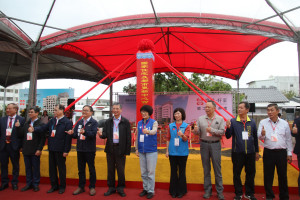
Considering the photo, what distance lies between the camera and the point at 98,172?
11.6 feet

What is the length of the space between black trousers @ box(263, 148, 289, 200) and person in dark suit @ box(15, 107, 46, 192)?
10.8 feet

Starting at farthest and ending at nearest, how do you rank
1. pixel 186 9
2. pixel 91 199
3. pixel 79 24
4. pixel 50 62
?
pixel 50 62
pixel 79 24
pixel 186 9
pixel 91 199

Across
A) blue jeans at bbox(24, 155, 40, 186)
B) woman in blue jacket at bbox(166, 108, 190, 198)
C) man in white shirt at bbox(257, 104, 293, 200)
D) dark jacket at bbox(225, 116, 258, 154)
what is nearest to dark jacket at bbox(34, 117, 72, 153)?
blue jeans at bbox(24, 155, 40, 186)

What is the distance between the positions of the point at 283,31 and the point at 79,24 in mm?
4559

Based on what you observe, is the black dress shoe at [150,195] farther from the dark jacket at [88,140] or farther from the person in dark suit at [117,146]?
the dark jacket at [88,140]

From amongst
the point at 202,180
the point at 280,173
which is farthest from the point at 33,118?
the point at 280,173

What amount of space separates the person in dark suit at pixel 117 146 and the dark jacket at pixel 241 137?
149cm

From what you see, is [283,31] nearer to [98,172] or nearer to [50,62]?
[98,172]

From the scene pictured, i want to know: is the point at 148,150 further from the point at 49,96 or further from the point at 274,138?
the point at 49,96

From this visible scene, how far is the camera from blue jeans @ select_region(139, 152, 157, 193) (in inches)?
117

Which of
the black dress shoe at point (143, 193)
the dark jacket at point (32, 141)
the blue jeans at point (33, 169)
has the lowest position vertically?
the black dress shoe at point (143, 193)

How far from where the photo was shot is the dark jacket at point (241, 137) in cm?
281

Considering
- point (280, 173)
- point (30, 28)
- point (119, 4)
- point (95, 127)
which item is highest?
point (119, 4)

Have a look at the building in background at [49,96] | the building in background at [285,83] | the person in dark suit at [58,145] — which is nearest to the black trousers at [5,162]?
the person in dark suit at [58,145]
